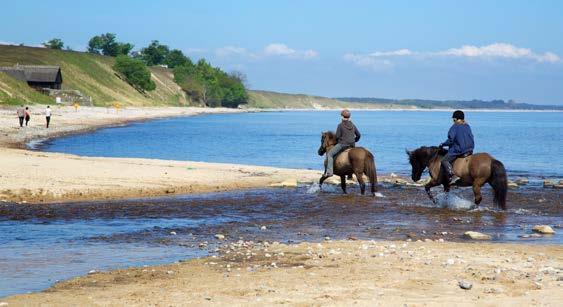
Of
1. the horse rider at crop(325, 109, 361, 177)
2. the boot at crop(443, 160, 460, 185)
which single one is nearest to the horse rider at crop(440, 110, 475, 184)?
the boot at crop(443, 160, 460, 185)

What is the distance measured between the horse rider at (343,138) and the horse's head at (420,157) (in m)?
1.79

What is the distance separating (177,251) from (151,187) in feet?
33.2

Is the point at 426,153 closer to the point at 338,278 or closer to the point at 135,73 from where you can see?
the point at 338,278

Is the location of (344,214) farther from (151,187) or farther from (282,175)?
(282,175)

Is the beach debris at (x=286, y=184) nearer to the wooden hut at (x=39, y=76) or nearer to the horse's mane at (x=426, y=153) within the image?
the horse's mane at (x=426, y=153)

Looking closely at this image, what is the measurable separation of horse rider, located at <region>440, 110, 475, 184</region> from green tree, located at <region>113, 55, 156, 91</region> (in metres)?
153

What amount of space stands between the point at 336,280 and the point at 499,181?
9.78 m

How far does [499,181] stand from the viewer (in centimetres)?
1870

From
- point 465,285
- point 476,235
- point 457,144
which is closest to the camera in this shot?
point 465,285

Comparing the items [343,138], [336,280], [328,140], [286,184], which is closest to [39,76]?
[286,184]

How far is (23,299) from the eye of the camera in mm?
9250

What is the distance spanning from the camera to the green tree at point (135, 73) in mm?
168375

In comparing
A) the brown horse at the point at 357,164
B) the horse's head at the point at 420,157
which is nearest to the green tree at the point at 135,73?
the brown horse at the point at 357,164

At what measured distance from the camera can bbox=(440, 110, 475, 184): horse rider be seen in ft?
63.2
